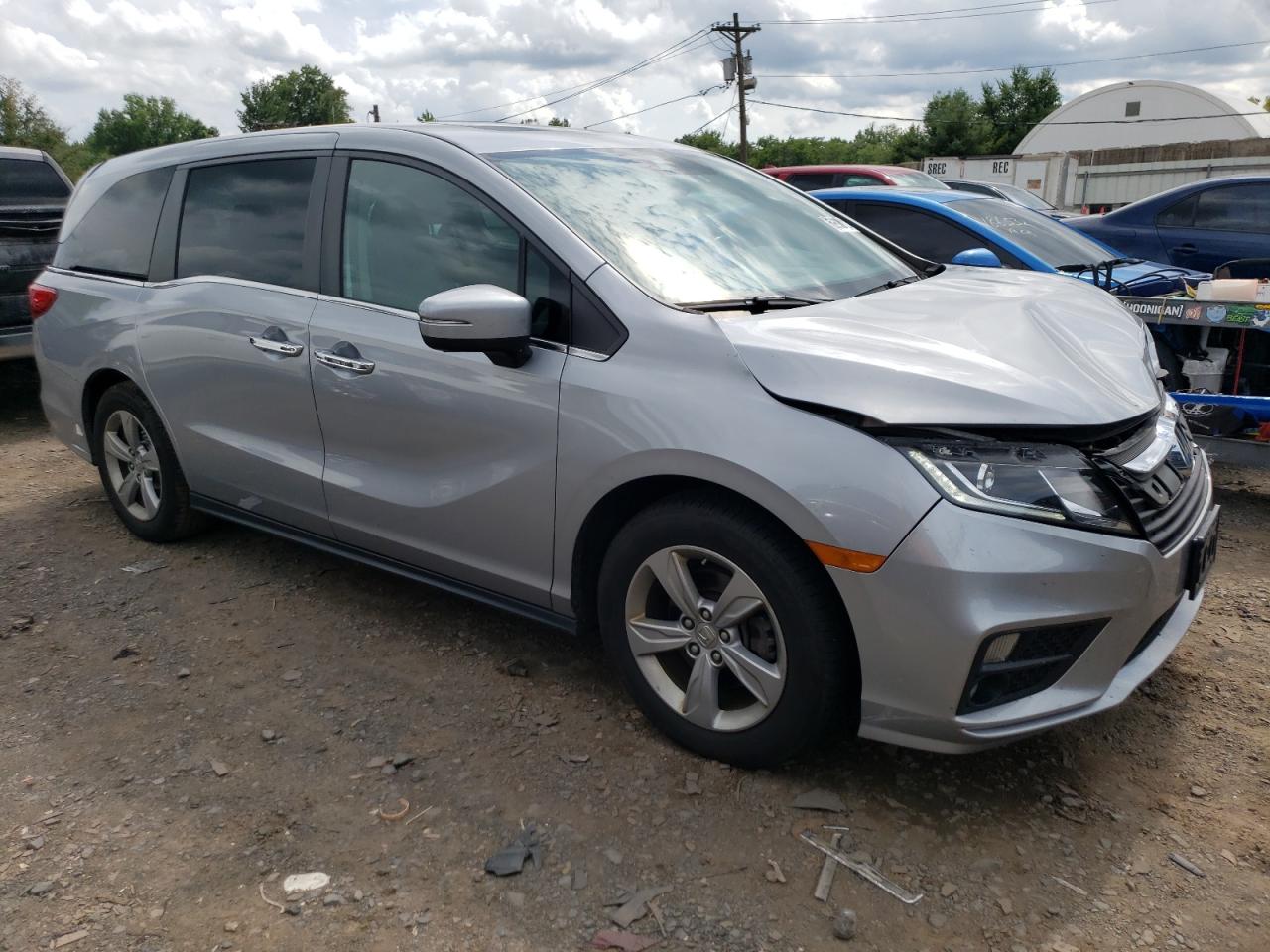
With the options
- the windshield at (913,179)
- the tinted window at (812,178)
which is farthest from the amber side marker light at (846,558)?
the tinted window at (812,178)

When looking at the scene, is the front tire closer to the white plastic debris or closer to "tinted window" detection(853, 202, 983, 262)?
the white plastic debris

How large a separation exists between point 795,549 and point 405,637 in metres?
1.76

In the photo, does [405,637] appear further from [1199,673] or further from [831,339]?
[1199,673]

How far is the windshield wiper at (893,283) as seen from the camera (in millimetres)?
3241

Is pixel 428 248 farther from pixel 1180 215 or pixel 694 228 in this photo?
pixel 1180 215

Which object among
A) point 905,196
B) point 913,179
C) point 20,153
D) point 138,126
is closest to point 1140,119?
point 913,179

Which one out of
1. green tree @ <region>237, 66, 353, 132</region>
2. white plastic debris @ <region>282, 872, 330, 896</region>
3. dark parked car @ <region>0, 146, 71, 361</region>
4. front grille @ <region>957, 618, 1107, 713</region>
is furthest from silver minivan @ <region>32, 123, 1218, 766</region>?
green tree @ <region>237, 66, 353, 132</region>

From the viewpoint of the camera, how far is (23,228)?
7324 mm

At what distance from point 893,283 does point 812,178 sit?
9511 mm

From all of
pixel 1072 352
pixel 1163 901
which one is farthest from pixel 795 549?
pixel 1163 901

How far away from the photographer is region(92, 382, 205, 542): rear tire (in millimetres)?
4410

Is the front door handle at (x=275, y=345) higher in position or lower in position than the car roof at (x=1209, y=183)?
lower

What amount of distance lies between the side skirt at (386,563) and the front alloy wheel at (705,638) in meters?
0.32

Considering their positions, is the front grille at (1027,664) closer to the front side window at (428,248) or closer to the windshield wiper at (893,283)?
the windshield wiper at (893,283)
